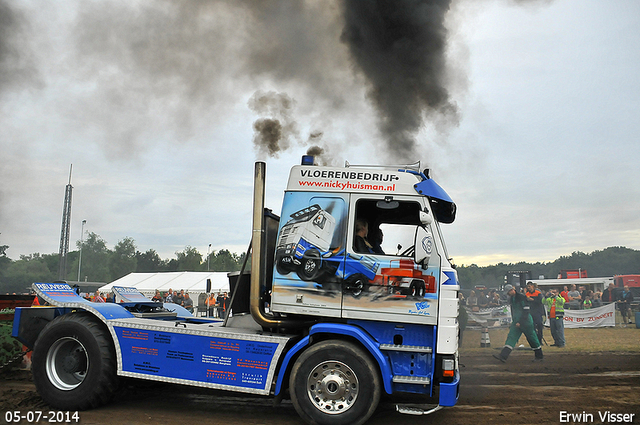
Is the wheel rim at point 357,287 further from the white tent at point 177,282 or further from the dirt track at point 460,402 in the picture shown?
the white tent at point 177,282

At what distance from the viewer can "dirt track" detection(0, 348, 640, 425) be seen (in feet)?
19.8

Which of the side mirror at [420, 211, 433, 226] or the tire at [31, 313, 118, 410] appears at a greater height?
the side mirror at [420, 211, 433, 226]

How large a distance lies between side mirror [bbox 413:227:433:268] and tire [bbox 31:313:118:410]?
Result: 169 inches

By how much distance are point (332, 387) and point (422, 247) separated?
1953 millimetres

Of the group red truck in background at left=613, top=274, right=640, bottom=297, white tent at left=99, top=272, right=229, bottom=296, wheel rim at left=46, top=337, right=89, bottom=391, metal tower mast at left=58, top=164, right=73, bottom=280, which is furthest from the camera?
metal tower mast at left=58, top=164, right=73, bottom=280

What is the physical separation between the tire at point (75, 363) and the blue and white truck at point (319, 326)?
0.05ft

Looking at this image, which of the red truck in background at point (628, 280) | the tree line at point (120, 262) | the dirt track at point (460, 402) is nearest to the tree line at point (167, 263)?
the tree line at point (120, 262)

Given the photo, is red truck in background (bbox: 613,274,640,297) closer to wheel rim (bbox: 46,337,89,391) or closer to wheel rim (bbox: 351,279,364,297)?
wheel rim (bbox: 351,279,364,297)

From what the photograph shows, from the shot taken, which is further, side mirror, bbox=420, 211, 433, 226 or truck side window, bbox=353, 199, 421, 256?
truck side window, bbox=353, 199, 421, 256

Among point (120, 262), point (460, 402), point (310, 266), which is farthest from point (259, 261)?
point (120, 262)

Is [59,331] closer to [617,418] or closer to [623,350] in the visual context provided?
[617,418]

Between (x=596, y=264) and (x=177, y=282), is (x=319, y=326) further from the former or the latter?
(x=596, y=264)

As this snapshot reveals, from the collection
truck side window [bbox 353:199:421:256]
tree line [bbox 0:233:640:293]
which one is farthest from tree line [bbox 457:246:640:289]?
truck side window [bbox 353:199:421:256]

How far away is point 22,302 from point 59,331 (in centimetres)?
805
